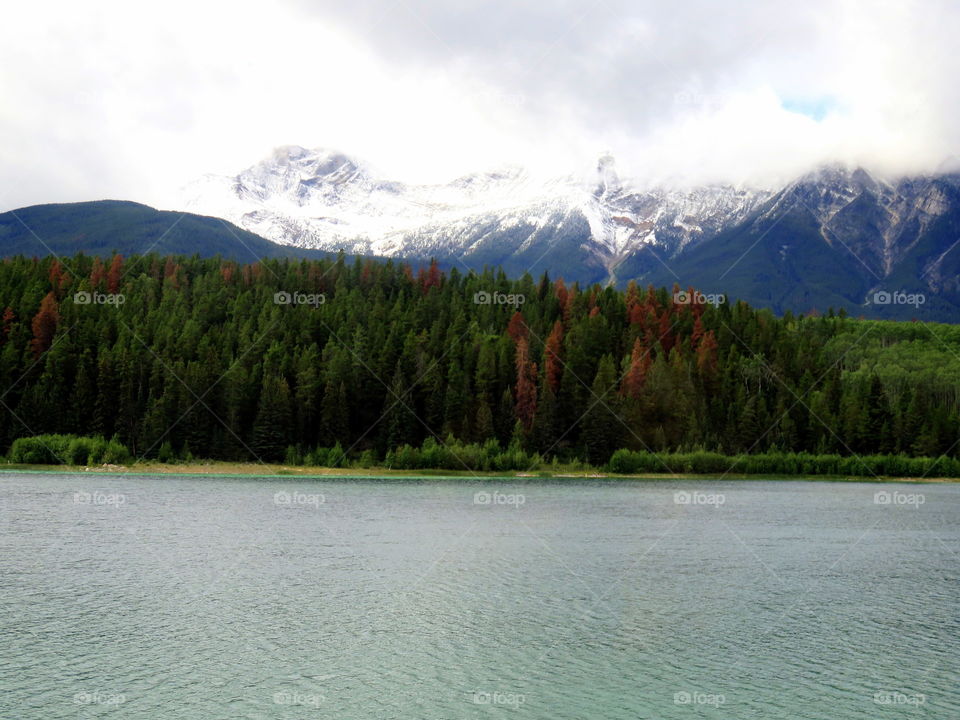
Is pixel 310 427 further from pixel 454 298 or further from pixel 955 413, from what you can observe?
pixel 955 413

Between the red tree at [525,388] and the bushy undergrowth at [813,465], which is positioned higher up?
the red tree at [525,388]

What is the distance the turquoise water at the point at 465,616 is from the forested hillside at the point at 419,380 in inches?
2594

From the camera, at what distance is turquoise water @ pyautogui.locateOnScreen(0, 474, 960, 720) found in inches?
1114

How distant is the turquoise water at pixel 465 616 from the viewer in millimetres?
28297

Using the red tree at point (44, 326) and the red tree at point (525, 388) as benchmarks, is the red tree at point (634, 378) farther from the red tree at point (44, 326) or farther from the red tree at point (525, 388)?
the red tree at point (44, 326)

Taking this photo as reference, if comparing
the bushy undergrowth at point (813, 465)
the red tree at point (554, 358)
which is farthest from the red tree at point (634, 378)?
the bushy undergrowth at point (813, 465)

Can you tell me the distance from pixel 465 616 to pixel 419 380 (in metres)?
114

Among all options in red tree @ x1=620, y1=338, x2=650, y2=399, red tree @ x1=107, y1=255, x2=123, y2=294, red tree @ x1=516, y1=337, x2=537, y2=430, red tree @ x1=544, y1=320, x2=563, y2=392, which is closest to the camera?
red tree @ x1=516, y1=337, x2=537, y2=430

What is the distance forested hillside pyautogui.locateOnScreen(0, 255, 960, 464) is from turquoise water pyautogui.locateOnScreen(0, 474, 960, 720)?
65899 millimetres

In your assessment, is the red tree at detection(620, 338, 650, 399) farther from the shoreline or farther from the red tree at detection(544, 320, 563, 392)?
the shoreline

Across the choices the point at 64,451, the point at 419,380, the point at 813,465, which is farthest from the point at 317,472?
the point at 813,465

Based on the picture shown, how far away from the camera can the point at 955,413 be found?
575 feet

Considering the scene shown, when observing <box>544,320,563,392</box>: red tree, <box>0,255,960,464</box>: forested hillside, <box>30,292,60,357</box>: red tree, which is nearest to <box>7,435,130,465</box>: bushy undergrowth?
<box>0,255,960,464</box>: forested hillside

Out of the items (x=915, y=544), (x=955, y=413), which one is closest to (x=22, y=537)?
(x=915, y=544)
